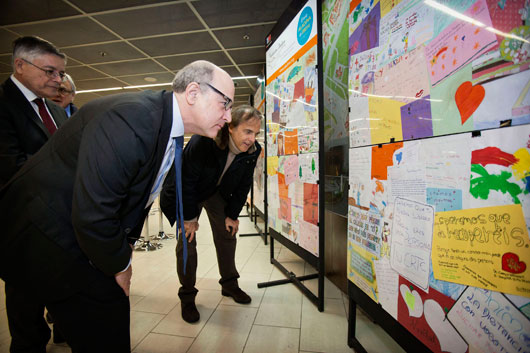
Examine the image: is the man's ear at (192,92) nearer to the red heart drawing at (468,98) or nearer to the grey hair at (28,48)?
the red heart drawing at (468,98)

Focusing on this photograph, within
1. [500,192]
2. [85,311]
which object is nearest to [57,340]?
[85,311]

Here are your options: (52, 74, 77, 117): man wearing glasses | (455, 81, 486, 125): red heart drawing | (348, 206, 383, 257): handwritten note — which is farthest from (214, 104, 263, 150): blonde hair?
(52, 74, 77, 117): man wearing glasses

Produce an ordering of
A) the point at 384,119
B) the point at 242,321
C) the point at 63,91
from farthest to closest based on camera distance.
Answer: the point at 63,91
the point at 242,321
the point at 384,119

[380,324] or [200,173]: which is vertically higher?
[200,173]

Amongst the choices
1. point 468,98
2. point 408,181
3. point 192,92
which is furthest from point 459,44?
point 192,92

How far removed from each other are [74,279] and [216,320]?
1.20 metres

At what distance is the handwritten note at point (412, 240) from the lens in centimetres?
92

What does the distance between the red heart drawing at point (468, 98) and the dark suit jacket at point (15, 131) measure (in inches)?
79.6

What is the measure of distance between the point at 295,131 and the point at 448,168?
4.31ft

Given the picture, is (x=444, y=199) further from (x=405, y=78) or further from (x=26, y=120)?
(x=26, y=120)

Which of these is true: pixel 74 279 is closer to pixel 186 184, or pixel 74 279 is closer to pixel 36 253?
pixel 36 253

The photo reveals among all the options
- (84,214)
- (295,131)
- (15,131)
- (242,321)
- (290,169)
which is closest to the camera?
(84,214)

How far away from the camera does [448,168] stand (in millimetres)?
834

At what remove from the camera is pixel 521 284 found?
0.65 meters
